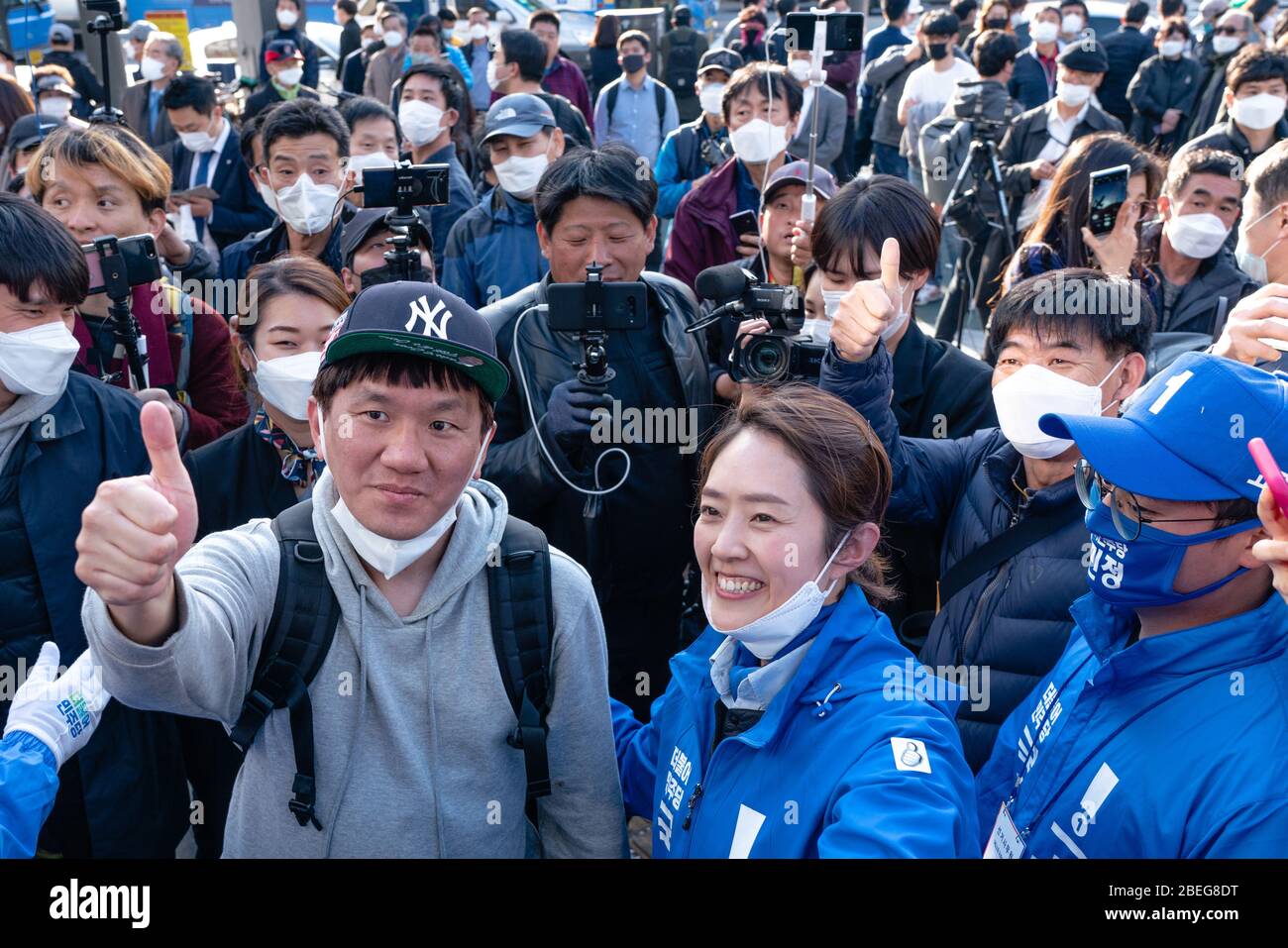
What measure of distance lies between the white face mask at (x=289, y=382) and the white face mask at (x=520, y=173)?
2150 mm

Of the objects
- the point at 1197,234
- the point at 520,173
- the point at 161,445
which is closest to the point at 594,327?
the point at 161,445

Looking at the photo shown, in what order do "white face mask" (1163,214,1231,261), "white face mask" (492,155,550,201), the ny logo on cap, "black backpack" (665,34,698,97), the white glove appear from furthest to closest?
"black backpack" (665,34,698,97) → "white face mask" (492,155,550,201) → "white face mask" (1163,214,1231,261) → the white glove → the ny logo on cap

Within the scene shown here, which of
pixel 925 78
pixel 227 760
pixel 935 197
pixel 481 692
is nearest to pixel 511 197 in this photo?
pixel 227 760

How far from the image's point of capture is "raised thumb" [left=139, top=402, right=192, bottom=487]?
58.5 inches

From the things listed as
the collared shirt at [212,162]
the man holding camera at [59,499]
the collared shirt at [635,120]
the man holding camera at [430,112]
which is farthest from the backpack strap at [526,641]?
the collared shirt at [635,120]

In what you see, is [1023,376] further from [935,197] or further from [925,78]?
[925,78]

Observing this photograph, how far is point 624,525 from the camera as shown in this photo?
346 centimetres

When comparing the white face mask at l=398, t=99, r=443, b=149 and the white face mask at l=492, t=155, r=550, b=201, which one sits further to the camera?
the white face mask at l=398, t=99, r=443, b=149

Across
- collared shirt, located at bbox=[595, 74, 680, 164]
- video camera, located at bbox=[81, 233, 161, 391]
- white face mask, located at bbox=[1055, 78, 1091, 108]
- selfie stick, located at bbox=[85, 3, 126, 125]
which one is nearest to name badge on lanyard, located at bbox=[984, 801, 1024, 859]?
video camera, located at bbox=[81, 233, 161, 391]

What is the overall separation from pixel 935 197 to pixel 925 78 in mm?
1303

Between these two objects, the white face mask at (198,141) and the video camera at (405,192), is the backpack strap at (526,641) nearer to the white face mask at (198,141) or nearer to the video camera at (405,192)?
the video camera at (405,192)

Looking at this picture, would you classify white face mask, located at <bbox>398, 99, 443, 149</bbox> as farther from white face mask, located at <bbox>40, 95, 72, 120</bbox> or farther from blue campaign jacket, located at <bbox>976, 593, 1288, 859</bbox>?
blue campaign jacket, located at <bbox>976, 593, 1288, 859</bbox>

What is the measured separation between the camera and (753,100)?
19.3 feet

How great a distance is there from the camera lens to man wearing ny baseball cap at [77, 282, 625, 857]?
45.8 inches
